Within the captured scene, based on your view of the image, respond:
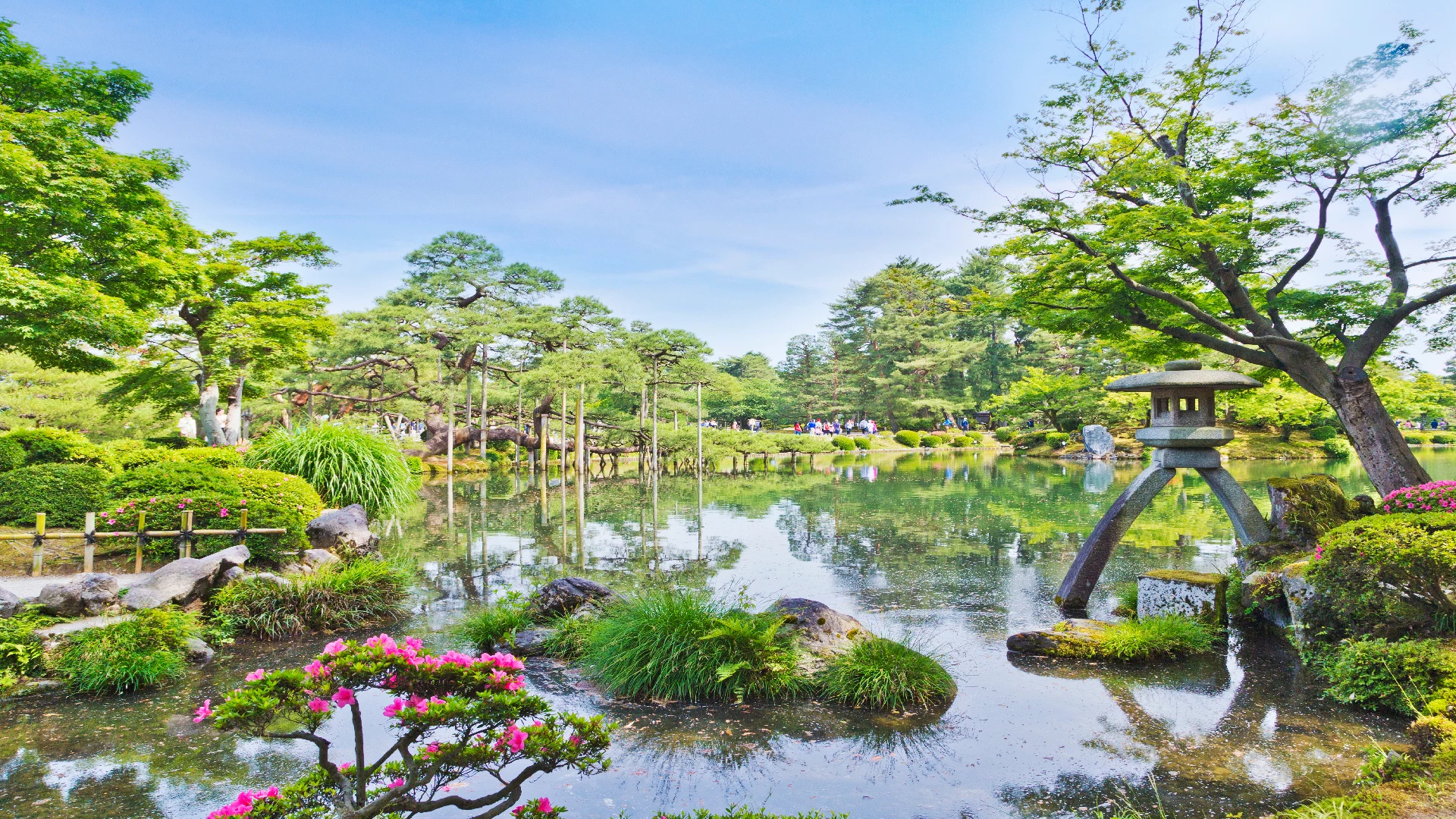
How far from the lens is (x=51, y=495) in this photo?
23.9 feet

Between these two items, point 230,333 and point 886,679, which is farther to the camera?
point 230,333

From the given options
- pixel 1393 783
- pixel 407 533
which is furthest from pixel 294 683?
pixel 407 533

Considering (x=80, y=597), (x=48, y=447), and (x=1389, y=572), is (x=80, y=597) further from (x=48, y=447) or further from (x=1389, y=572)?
(x=1389, y=572)

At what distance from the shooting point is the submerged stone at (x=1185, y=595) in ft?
19.7

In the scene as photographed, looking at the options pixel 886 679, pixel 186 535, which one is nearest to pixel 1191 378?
pixel 886 679

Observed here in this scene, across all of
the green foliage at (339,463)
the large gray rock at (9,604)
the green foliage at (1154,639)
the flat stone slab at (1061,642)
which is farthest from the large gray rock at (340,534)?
the green foliage at (1154,639)

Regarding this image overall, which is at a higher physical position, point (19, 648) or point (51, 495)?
point (51, 495)

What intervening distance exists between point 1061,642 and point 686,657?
9.29ft

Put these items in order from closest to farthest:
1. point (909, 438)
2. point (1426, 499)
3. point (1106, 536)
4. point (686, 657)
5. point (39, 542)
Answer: point (686, 657) < point (1426, 499) < point (39, 542) < point (1106, 536) < point (909, 438)

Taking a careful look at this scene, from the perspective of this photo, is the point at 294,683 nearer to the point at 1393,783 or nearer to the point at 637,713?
the point at 637,713

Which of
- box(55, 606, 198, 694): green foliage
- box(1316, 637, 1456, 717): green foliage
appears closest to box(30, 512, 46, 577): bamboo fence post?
box(55, 606, 198, 694): green foliage

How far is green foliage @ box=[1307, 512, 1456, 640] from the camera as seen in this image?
4168 mm

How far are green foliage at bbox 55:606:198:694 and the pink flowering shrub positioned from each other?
811 centimetres

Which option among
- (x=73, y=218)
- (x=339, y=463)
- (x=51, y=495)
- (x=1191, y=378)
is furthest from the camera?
(x=339, y=463)
